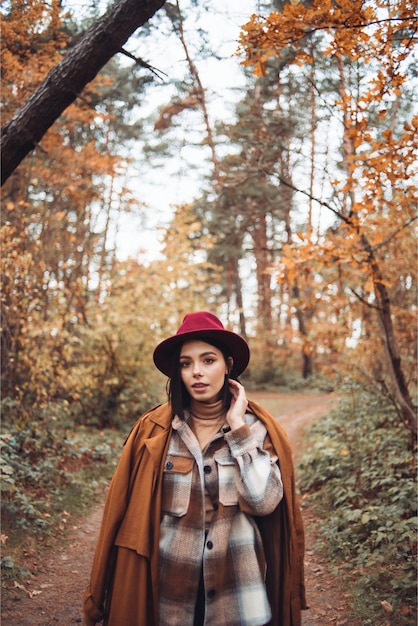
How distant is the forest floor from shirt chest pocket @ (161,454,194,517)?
2.23 metres

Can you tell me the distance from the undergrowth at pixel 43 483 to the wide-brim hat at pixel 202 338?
2693 millimetres

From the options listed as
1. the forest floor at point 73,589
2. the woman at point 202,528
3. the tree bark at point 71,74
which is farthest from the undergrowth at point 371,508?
the tree bark at point 71,74

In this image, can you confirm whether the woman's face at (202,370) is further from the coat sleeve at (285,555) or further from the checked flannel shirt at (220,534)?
the coat sleeve at (285,555)

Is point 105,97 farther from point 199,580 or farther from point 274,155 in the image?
point 199,580

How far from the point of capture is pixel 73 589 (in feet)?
13.6

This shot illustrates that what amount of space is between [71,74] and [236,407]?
11.4 feet

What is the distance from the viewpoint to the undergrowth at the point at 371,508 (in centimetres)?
359

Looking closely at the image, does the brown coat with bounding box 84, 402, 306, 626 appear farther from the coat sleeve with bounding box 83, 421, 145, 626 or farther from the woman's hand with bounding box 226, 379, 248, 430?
the woman's hand with bounding box 226, 379, 248, 430

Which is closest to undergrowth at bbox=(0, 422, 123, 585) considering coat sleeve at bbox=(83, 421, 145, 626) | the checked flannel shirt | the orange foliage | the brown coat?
coat sleeve at bbox=(83, 421, 145, 626)

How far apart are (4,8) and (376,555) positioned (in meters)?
6.90

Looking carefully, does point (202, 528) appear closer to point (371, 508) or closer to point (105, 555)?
point (105, 555)

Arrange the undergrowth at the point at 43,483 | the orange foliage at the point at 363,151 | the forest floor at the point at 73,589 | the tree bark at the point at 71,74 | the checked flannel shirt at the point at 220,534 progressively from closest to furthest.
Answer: the checked flannel shirt at the point at 220,534
the orange foliage at the point at 363,151
the forest floor at the point at 73,589
the tree bark at the point at 71,74
the undergrowth at the point at 43,483

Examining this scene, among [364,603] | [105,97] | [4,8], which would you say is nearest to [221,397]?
[364,603]

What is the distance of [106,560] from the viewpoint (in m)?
2.16
